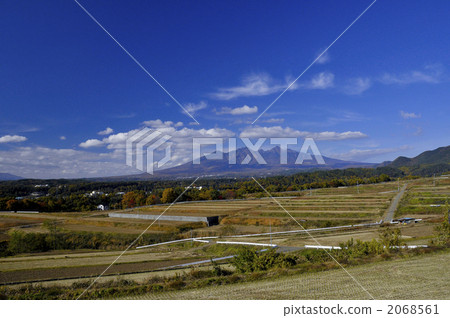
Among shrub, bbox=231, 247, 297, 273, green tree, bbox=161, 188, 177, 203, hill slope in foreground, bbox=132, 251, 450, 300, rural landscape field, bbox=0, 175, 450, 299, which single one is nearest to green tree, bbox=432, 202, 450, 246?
rural landscape field, bbox=0, 175, 450, 299

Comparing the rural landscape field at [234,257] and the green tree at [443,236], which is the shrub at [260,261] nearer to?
the rural landscape field at [234,257]

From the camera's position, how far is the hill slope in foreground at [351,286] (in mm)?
8830

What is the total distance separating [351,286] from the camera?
9.75 metres

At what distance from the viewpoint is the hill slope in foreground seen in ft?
29.0

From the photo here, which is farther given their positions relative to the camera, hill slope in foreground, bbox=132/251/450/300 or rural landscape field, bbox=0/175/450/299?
rural landscape field, bbox=0/175/450/299

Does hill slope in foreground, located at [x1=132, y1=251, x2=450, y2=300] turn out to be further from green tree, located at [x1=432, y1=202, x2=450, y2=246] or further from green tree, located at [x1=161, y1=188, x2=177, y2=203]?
green tree, located at [x1=161, y1=188, x2=177, y2=203]

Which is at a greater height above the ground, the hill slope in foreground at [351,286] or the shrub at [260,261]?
the hill slope in foreground at [351,286]

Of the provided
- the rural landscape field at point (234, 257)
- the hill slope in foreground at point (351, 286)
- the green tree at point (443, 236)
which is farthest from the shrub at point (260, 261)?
the green tree at point (443, 236)

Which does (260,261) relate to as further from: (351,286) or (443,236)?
(443,236)

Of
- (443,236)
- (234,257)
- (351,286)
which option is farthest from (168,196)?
(351,286)

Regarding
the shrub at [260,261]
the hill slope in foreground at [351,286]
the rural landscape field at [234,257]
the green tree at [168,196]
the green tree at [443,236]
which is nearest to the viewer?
the hill slope in foreground at [351,286]

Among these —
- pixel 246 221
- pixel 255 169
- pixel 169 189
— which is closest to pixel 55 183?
pixel 169 189
